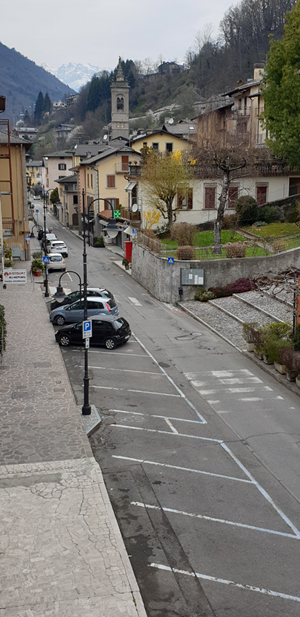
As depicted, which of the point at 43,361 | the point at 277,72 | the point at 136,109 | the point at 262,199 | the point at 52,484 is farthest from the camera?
the point at 136,109

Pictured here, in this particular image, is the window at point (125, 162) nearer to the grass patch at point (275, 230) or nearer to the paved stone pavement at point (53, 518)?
the grass patch at point (275, 230)

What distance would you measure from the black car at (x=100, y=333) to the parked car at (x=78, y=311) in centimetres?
186

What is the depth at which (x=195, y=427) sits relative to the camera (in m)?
15.5

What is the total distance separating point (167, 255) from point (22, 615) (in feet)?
90.5

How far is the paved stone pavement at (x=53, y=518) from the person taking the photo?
840 cm

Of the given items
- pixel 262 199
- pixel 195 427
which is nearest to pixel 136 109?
pixel 262 199

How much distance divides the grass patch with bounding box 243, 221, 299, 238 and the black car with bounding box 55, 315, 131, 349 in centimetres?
1746

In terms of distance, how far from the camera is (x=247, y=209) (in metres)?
40.8

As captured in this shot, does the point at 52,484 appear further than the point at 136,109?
No

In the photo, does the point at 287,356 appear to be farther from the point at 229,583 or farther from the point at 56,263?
the point at 56,263

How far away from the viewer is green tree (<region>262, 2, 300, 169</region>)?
34.9 m

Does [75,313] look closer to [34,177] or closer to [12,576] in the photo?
[12,576]

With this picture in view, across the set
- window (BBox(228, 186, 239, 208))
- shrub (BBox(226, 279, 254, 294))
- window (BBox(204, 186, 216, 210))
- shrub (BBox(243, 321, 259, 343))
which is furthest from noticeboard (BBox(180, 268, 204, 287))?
window (BBox(228, 186, 239, 208))

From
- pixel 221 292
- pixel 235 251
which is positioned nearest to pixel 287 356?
pixel 221 292
